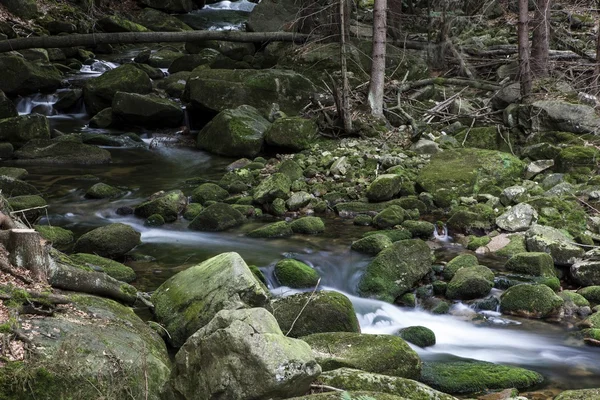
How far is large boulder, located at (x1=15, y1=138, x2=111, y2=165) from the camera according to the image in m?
14.7

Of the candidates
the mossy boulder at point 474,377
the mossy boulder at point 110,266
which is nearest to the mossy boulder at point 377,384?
the mossy boulder at point 474,377

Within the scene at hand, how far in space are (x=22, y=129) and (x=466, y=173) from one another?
32.3 ft

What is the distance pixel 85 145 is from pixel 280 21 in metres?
10.0

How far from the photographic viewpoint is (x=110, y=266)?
8.45 metres

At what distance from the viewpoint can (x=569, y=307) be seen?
8227 millimetres

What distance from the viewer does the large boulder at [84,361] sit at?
436 centimetres

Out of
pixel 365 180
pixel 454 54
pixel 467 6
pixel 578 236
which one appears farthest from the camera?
pixel 467 6

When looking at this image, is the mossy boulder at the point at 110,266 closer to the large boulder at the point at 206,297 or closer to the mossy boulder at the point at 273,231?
the large boulder at the point at 206,297

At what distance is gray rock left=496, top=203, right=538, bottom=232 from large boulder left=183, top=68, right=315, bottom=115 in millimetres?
7161

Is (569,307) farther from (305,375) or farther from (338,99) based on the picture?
(338,99)

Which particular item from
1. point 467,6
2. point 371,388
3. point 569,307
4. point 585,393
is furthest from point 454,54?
point 371,388

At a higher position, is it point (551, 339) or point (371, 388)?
point (371, 388)

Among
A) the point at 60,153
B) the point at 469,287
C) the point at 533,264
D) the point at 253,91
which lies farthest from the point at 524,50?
the point at 60,153

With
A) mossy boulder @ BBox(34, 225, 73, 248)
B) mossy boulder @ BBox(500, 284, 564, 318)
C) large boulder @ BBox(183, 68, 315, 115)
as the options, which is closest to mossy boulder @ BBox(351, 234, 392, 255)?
mossy boulder @ BBox(500, 284, 564, 318)
